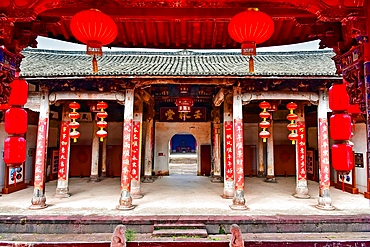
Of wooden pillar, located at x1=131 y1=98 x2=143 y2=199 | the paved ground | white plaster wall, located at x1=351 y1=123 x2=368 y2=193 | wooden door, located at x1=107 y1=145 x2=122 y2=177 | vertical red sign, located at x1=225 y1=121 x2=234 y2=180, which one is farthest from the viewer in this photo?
Result: wooden door, located at x1=107 y1=145 x2=122 y2=177

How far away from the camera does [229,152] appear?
8766mm

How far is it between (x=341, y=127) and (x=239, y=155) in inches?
151

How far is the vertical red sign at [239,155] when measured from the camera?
7258mm

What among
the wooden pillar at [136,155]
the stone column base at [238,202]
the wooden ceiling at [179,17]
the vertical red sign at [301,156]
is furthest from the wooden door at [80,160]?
the vertical red sign at [301,156]

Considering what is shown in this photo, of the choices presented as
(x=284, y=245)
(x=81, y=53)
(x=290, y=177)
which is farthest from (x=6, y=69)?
(x=290, y=177)

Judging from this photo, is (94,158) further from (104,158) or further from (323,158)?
(323,158)

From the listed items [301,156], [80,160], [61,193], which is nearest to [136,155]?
[61,193]

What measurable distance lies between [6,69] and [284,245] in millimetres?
3981

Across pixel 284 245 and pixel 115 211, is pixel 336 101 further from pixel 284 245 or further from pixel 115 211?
pixel 115 211

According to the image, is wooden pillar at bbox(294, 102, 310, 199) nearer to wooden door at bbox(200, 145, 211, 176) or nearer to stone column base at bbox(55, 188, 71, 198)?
wooden door at bbox(200, 145, 211, 176)

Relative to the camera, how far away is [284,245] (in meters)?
2.91

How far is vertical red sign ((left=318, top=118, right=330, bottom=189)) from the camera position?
7348mm

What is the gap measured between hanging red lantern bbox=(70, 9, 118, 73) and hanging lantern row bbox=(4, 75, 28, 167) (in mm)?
1667

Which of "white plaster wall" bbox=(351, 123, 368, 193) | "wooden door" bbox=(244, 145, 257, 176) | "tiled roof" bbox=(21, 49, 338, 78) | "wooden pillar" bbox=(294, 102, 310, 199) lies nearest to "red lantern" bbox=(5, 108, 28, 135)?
"tiled roof" bbox=(21, 49, 338, 78)
